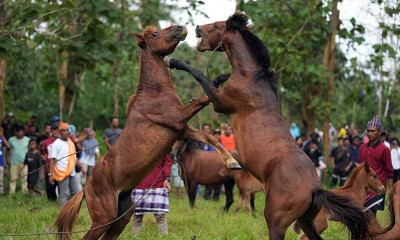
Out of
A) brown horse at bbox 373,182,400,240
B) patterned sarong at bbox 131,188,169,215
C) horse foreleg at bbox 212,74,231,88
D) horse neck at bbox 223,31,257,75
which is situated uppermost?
horse neck at bbox 223,31,257,75

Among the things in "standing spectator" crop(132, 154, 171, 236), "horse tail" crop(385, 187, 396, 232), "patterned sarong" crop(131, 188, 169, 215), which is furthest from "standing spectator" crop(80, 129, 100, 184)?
"horse tail" crop(385, 187, 396, 232)

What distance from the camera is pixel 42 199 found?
1531cm

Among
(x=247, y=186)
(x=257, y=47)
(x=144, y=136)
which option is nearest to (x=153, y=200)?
(x=144, y=136)

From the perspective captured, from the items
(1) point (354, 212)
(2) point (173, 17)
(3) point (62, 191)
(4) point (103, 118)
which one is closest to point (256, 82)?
(1) point (354, 212)

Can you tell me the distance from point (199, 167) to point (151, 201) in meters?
5.71

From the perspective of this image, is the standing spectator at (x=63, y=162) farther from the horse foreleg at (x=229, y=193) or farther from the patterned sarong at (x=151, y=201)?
the horse foreleg at (x=229, y=193)

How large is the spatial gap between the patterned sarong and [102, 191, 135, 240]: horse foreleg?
1.81 m

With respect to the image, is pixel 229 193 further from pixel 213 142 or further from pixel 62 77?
pixel 213 142

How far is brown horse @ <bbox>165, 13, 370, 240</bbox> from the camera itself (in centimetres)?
751

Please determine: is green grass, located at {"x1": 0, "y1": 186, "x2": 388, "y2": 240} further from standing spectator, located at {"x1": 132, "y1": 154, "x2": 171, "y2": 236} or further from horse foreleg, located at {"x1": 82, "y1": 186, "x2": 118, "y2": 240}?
horse foreleg, located at {"x1": 82, "y1": 186, "x2": 118, "y2": 240}

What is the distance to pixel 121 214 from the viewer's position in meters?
8.89

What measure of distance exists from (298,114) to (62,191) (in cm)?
2044

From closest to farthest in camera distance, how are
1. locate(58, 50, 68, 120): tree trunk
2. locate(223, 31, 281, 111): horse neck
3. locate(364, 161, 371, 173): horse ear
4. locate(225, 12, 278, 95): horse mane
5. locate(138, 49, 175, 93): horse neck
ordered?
locate(223, 31, 281, 111): horse neck
locate(225, 12, 278, 95): horse mane
locate(138, 49, 175, 93): horse neck
locate(364, 161, 371, 173): horse ear
locate(58, 50, 68, 120): tree trunk

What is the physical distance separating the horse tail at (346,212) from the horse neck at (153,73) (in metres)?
2.34
